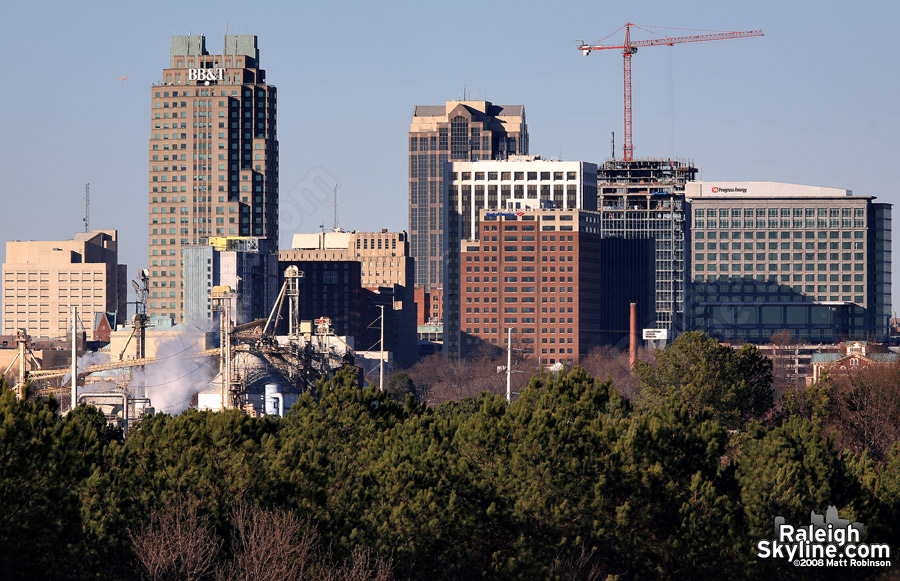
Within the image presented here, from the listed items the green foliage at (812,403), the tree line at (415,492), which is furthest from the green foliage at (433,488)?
the green foliage at (812,403)

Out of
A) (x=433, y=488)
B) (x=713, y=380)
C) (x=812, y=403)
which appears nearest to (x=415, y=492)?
(x=433, y=488)

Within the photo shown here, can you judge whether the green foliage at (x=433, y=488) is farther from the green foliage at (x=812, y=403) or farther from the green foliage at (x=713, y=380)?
the green foliage at (x=812, y=403)

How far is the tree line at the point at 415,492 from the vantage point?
6253 centimetres

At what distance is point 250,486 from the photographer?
67.2 m

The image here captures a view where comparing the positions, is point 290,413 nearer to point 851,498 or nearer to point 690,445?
point 690,445

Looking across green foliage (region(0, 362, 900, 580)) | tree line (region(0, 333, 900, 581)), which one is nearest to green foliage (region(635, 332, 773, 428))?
tree line (region(0, 333, 900, 581))

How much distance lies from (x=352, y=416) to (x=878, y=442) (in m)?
50.9

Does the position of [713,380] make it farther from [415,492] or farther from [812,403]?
[415,492]

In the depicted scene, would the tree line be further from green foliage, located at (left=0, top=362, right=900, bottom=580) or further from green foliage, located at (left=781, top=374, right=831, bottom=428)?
green foliage, located at (left=781, top=374, right=831, bottom=428)

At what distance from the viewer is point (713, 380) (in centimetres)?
11094

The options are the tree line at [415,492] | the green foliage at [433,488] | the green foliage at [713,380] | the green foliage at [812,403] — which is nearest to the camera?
the tree line at [415,492]

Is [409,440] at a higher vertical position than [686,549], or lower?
higher

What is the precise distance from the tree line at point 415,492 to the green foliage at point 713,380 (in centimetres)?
2361

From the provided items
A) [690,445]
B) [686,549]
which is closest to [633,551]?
[686,549]
